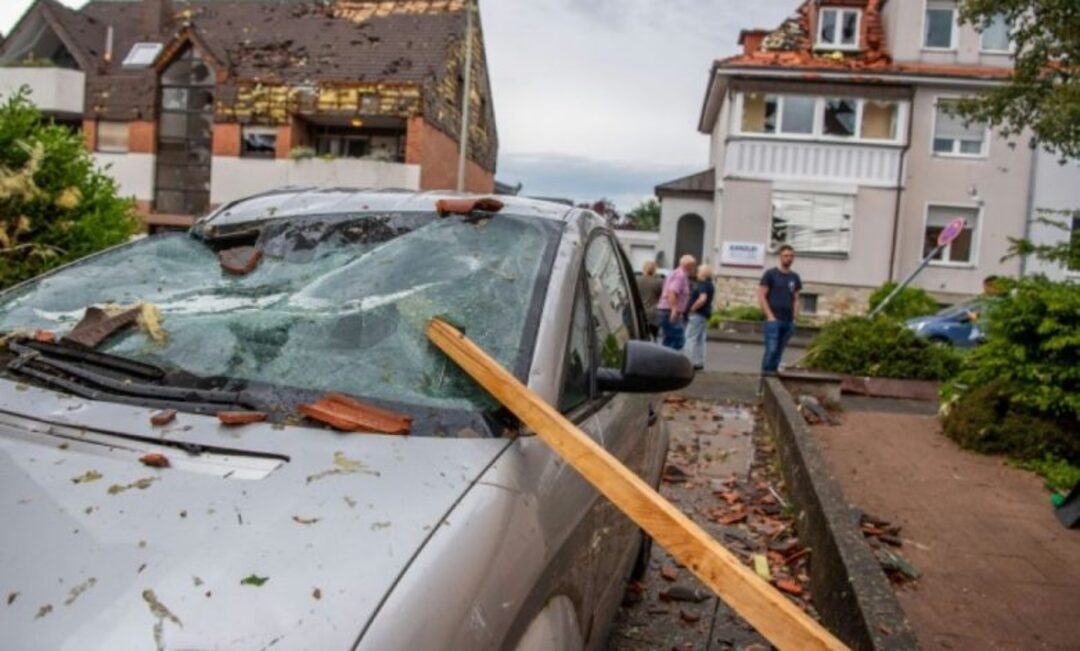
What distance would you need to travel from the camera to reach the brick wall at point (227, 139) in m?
30.1

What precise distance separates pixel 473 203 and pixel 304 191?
2.88 ft

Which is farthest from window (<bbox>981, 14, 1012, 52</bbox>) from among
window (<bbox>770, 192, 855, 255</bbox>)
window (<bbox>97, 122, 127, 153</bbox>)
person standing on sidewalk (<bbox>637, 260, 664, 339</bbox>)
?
window (<bbox>97, 122, 127, 153</bbox>)

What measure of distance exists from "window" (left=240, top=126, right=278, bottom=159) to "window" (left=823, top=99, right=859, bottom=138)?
59.5 ft

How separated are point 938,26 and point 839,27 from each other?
2.80 m

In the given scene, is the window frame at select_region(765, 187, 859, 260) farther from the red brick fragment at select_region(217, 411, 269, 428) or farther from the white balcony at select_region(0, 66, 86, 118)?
the white balcony at select_region(0, 66, 86, 118)

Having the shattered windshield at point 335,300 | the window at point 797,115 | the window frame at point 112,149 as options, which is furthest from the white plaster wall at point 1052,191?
the window frame at point 112,149

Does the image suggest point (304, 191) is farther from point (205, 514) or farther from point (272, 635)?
point (272, 635)

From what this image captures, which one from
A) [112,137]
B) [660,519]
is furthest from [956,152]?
[112,137]

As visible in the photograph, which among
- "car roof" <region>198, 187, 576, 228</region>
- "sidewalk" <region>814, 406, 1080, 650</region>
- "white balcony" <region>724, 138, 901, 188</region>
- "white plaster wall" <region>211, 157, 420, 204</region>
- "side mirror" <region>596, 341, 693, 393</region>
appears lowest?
"sidewalk" <region>814, 406, 1080, 650</region>

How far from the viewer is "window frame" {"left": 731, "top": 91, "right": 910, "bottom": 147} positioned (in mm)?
24828

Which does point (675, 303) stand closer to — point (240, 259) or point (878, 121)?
point (240, 259)

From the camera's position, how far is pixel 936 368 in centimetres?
1122

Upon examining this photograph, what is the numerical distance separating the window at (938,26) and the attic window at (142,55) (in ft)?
88.8

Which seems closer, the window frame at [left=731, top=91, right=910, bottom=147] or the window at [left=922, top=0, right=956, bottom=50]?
the window frame at [left=731, top=91, right=910, bottom=147]
